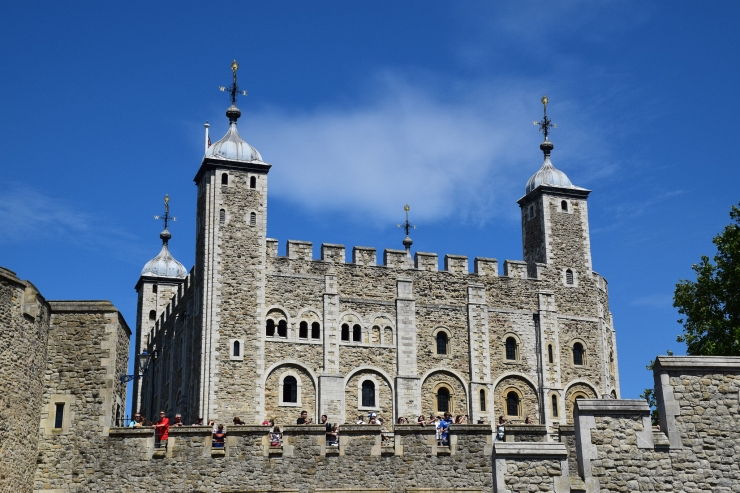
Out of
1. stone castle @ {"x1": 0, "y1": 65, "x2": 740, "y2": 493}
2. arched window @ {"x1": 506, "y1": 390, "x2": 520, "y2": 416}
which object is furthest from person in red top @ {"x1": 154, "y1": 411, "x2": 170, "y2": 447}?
arched window @ {"x1": 506, "y1": 390, "x2": 520, "y2": 416}

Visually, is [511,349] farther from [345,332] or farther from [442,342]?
[345,332]

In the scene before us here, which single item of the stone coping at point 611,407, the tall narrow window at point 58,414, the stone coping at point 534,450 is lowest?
the stone coping at point 534,450

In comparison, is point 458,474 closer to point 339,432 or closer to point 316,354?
point 339,432

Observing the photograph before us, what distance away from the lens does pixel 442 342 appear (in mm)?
49156

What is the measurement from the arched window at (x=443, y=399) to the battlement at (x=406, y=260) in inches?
201

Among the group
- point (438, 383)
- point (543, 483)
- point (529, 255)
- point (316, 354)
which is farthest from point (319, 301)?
point (543, 483)

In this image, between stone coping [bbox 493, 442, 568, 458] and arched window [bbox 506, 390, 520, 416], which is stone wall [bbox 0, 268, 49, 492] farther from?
arched window [bbox 506, 390, 520, 416]

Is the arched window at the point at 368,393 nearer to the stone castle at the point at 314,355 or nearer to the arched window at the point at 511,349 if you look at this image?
the stone castle at the point at 314,355

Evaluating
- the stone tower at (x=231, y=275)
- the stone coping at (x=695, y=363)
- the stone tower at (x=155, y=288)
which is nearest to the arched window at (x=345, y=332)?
the stone tower at (x=231, y=275)

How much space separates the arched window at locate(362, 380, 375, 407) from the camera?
155ft

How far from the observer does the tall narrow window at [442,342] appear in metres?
49.0

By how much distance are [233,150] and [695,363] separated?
33362 millimetres

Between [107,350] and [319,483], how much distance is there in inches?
191

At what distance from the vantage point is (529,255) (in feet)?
177
